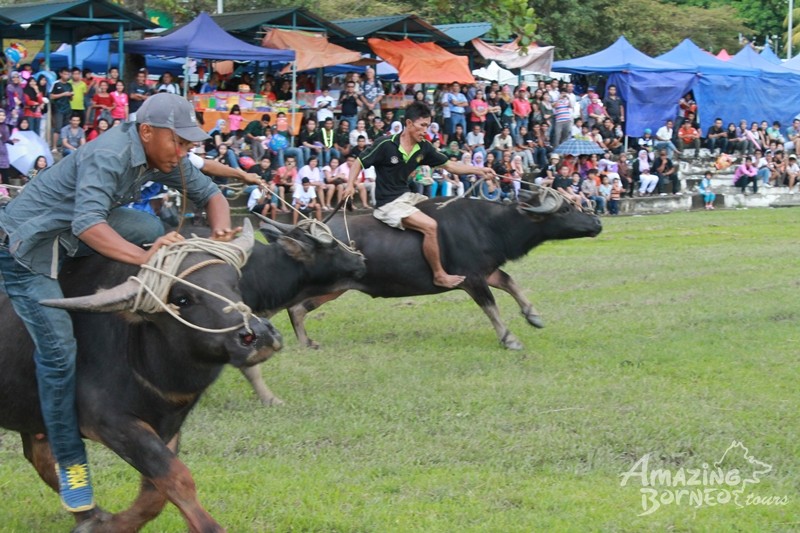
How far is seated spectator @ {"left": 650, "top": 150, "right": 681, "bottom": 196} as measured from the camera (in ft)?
92.8

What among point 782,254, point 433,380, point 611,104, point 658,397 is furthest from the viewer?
point 611,104

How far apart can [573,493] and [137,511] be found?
A: 2260mm

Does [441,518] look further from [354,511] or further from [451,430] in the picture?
[451,430]

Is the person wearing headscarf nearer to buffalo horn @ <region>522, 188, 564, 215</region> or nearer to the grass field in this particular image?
the grass field

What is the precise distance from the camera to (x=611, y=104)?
30.2 metres

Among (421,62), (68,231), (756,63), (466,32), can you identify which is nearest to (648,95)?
(466,32)

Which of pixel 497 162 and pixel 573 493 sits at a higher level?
pixel 573 493

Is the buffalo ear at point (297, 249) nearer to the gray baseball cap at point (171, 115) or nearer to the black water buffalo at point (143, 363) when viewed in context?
the black water buffalo at point (143, 363)

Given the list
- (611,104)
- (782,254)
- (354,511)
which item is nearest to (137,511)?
(354,511)

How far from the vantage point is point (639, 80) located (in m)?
30.2

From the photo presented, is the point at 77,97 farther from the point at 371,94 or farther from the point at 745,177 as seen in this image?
the point at 745,177

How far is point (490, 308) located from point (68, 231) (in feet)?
18.3

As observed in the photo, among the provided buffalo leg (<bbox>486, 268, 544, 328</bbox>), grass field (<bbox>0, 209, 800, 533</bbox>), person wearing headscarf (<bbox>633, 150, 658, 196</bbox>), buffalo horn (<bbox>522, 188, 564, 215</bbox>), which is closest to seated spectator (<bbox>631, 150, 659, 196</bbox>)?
person wearing headscarf (<bbox>633, 150, 658, 196</bbox>)

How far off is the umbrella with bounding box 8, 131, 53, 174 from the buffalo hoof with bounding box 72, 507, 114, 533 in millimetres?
13550
